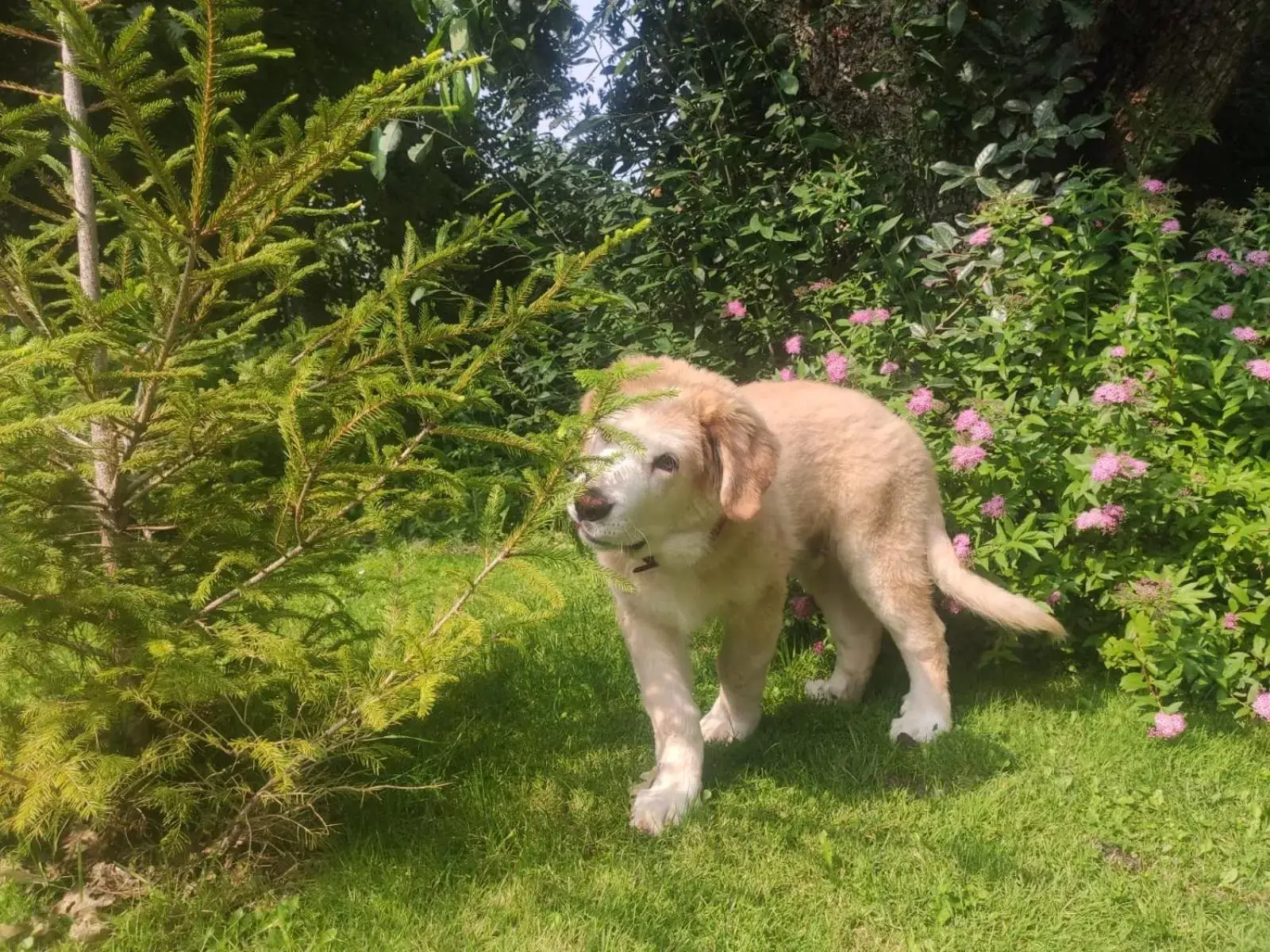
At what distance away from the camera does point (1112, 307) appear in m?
3.54

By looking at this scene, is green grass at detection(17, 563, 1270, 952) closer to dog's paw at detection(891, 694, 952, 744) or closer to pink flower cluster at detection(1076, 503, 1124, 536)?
dog's paw at detection(891, 694, 952, 744)

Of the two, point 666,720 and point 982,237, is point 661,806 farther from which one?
point 982,237

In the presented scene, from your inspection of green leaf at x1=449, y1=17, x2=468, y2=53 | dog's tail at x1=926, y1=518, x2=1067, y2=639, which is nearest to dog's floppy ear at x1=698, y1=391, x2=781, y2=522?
dog's tail at x1=926, y1=518, x2=1067, y2=639

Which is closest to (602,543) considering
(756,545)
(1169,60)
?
(756,545)

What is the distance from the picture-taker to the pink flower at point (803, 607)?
375 cm

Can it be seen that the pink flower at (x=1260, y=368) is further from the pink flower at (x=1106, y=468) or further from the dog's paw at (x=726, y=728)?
the dog's paw at (x=726, y=728)

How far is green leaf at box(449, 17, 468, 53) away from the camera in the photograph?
3197 millimetres

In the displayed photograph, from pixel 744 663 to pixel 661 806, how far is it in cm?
61

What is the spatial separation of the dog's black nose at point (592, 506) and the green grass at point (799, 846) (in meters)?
0.87

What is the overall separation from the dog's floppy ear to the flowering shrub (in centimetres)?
108

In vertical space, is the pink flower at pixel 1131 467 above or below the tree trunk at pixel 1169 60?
below

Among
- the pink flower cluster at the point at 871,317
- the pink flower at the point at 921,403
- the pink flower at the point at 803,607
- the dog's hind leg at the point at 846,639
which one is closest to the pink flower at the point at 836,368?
the pink flower cluster at the point at 871,317

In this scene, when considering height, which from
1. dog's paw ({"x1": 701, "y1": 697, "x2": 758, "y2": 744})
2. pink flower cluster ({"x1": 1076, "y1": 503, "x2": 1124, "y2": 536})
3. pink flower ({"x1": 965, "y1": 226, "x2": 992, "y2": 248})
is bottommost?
dog's paw ({"x1": 701, "y1": 697, "x2": 758, "y2": 744})

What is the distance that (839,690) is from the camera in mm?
3266
